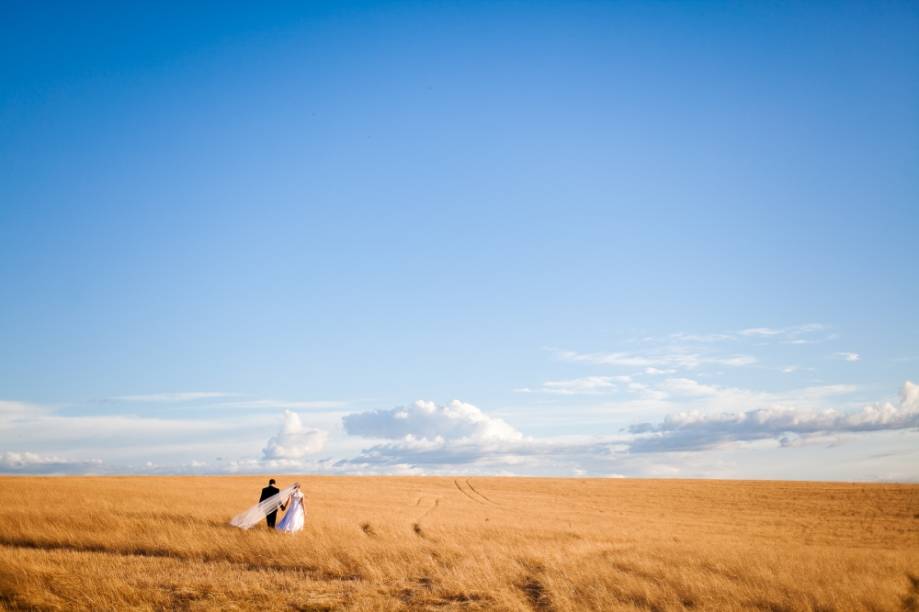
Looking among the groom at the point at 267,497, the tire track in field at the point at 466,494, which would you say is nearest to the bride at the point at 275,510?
the groom at the point at 267,497

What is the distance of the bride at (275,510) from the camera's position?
64.3 ft

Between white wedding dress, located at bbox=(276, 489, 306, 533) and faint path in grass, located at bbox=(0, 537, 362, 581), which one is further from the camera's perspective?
white wedding dress, located at bbox=(276, 489, 306, 533)

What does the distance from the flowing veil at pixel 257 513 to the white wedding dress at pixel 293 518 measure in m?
0.46

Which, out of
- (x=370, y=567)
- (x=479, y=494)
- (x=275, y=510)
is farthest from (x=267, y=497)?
(x=479, y=494)

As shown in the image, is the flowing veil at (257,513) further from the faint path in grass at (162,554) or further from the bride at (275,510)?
the faint path in grass at (162,554)

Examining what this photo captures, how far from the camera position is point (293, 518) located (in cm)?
1992

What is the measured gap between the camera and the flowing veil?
19.6 meters

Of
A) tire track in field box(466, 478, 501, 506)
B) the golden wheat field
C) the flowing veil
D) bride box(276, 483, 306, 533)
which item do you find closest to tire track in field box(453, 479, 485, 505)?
tire track in field box(466, 478, 501, 506)

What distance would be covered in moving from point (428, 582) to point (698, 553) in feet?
28.1

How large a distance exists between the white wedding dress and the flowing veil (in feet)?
1.51

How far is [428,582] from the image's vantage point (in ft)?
43.7

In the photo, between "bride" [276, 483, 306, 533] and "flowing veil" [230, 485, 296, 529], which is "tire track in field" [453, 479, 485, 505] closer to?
"bride" [276, 483, 306, 533]

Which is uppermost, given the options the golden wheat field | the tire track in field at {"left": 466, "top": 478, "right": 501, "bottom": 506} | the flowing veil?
the flowing veil

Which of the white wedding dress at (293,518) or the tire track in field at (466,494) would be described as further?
the tire track in field at (466,494)
